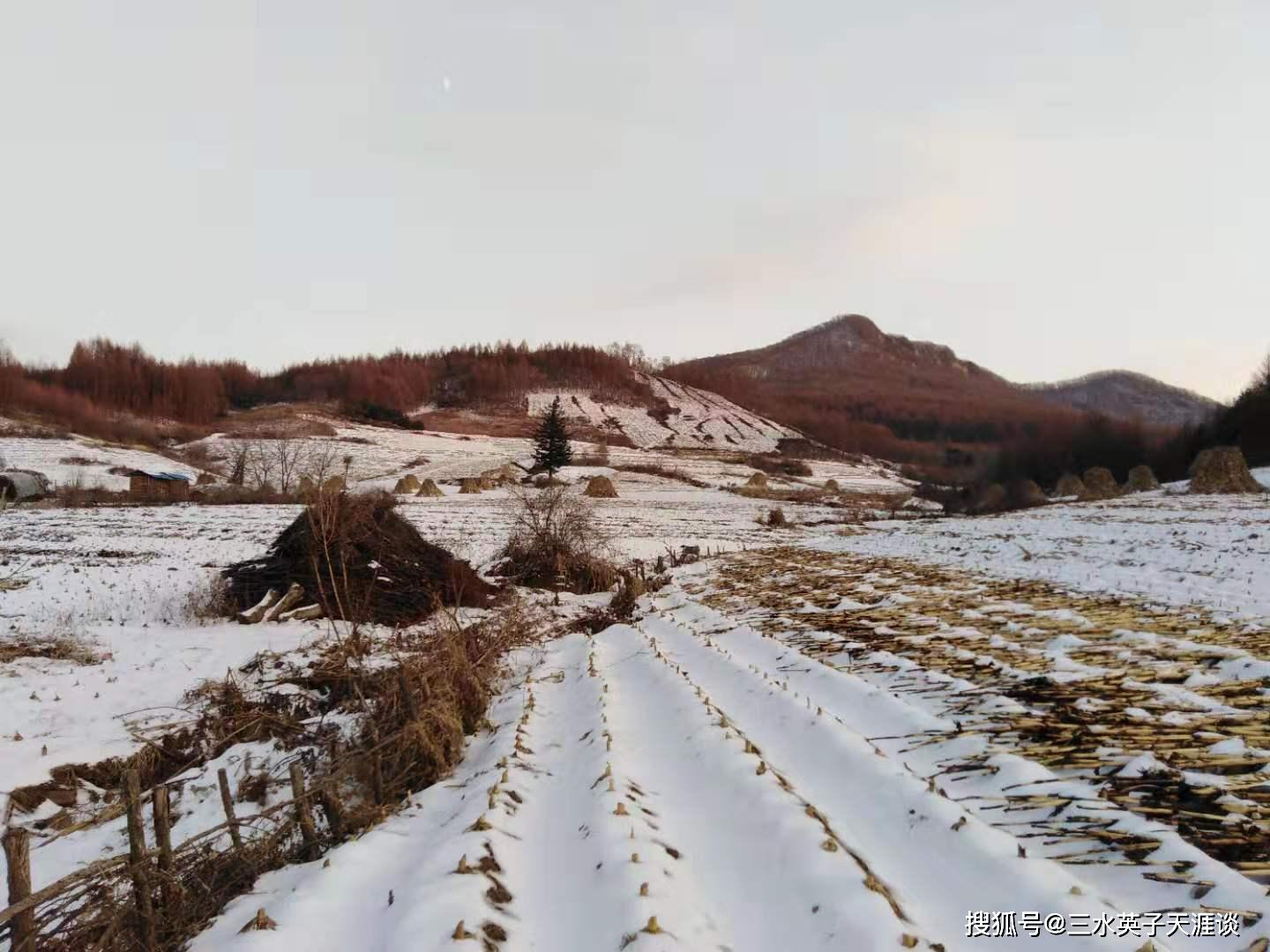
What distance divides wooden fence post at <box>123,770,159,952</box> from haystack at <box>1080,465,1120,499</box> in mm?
43931

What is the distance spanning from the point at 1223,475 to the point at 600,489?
32.6 metres

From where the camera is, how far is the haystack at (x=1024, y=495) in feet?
132

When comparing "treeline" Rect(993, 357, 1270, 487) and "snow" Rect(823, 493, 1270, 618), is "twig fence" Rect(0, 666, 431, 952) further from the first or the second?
"treeline" Rect(993, 357, 1270, 487)

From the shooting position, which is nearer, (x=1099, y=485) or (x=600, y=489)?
(x=1099, y=485)

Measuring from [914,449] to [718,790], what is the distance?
10119cm

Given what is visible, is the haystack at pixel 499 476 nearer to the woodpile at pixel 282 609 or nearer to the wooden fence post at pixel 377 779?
the woodpile at pixel 282 609

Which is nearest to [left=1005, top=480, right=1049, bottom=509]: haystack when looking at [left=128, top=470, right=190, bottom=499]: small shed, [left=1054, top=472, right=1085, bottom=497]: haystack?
[left=1054, top=472, right=1085, bottom=497]: haystack

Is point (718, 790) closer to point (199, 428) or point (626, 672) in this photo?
point (626, 672)

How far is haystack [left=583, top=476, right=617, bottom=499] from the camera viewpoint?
43.3 metres

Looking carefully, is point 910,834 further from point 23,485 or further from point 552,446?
point 552,446

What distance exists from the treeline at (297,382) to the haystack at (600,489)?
52.2m

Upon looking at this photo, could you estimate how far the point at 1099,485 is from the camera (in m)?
40.1

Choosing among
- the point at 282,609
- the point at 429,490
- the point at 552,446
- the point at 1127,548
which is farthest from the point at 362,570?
the point at 552,446

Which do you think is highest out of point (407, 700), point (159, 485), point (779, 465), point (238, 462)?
point (238, 462)
